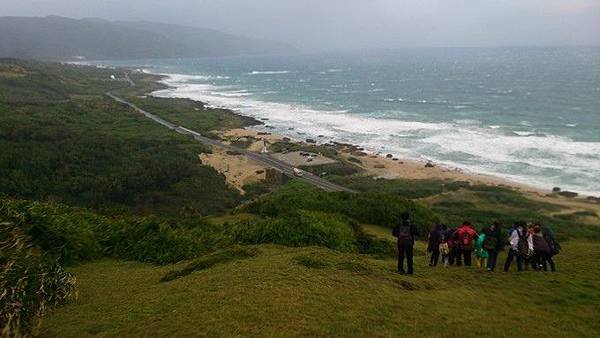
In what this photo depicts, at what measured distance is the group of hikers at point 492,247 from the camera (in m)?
14.2

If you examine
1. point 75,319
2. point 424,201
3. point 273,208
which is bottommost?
point 424,201

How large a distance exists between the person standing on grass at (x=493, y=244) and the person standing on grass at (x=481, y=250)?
0.33ft

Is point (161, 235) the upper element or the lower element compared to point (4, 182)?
upper

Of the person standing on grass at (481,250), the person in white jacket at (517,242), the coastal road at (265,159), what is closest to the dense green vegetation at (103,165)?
the coastal road at (265,159)

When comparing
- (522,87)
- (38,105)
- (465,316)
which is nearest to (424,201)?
(465,316)

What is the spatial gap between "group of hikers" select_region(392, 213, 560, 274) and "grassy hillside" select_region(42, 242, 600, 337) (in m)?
0.57

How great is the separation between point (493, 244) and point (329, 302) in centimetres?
639

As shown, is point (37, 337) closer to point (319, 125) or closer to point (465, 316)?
point (465, 316)

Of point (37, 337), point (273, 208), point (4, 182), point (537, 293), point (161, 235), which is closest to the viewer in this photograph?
point (37, 337)

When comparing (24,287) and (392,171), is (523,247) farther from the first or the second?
(392,171)

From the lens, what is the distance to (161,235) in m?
18.9

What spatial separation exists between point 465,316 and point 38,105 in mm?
89992

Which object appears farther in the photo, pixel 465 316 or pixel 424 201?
pixel 424 201

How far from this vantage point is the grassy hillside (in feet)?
31.7
